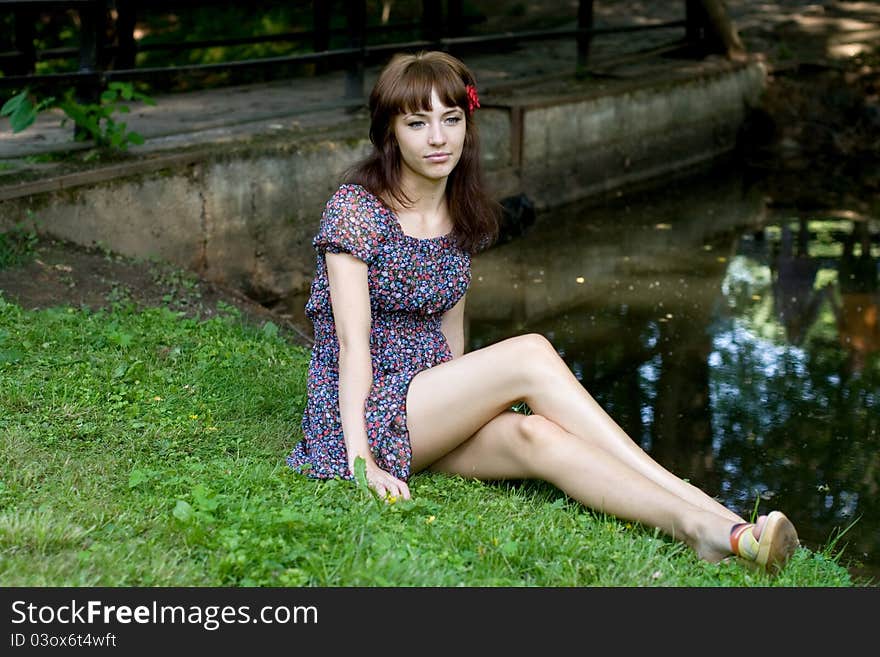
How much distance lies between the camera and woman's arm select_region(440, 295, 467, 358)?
14.3 feet

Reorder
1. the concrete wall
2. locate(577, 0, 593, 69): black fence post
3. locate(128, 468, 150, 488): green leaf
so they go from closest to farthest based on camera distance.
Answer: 1. locate(128, 468, 150, 488): green leaf
2. the concrete wall
3. locate(577, 0, 593, 69): black fence post

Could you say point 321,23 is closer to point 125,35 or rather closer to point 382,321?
point 125,35

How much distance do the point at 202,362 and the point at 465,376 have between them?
60.7 inches

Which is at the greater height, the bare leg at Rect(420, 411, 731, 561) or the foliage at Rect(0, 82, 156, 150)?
the foliage at Rect(0, 82, 156, 150)

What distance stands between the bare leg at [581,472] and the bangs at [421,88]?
100 cm

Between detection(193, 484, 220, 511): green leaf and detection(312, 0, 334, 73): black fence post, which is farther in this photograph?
detection(312, 0, 334, 73): black fence post

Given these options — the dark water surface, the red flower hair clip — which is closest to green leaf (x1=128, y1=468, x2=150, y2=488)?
the red flower hair clip

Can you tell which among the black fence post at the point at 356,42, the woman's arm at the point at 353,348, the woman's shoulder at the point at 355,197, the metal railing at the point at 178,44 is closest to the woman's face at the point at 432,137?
the woman's shoulder at the point at 355,197

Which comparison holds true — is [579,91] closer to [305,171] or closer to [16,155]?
[305,171]

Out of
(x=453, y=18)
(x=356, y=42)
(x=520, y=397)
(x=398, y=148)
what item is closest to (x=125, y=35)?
(x=356, y=42)

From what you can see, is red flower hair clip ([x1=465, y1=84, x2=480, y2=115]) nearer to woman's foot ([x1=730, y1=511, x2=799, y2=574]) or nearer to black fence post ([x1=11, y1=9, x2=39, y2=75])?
woman's foot ([x1=730, y1=511, x2=799, y2=574])

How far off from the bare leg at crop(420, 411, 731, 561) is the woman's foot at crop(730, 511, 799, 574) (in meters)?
0.05

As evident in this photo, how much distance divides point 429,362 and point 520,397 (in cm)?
41
